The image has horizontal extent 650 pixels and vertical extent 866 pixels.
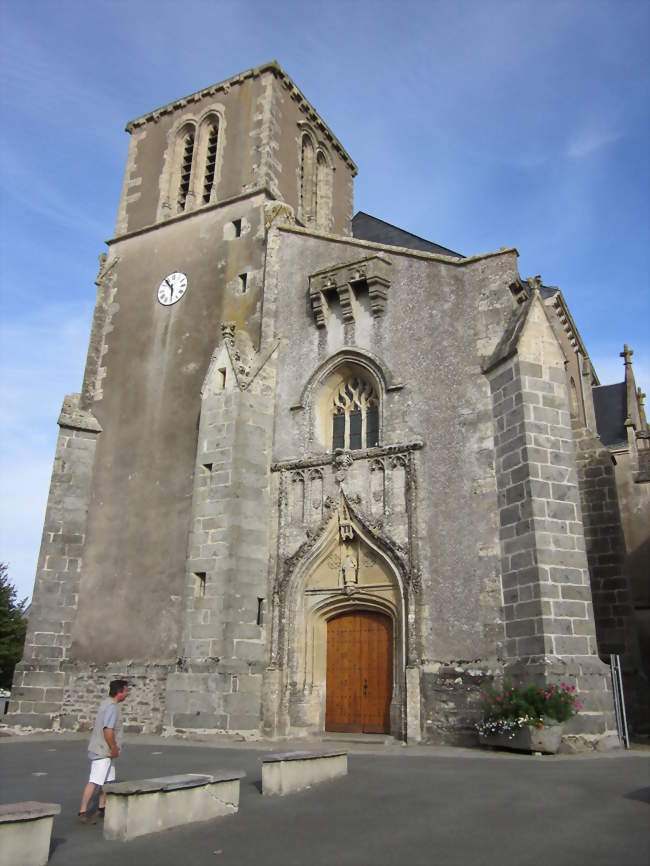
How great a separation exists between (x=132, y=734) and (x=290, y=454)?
588 centimetres

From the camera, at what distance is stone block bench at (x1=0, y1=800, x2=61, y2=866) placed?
4.51m

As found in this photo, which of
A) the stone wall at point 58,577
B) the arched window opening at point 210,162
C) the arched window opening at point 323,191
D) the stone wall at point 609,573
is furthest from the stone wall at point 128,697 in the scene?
the arched window opening at point 323,191

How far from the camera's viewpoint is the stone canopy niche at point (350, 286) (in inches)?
580

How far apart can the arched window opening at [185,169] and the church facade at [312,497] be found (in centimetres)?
109

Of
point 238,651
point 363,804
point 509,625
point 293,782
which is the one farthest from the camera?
point 238,651

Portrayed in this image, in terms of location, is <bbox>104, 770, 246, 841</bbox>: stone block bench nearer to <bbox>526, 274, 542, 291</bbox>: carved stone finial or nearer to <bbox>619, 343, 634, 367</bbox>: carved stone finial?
<bbox>526, 274, 542, 291</bbox>: carved stone finial

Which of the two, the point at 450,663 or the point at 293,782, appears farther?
the point at 450,663

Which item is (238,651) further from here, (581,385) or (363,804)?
(581,385)

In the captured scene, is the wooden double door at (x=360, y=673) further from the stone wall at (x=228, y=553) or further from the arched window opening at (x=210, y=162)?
the arched window opening at (x=210, y=162)

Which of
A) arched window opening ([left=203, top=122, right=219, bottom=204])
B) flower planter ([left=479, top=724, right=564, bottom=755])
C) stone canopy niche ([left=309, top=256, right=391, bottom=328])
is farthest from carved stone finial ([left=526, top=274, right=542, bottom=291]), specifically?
arched window opening ([left=203, top=122, right=219, bottom=204])

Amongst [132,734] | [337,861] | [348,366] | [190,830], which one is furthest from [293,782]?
[348,366]

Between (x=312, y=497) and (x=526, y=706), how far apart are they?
562 cm

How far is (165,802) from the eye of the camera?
554 centimetres

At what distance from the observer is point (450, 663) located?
1187 centimetres
